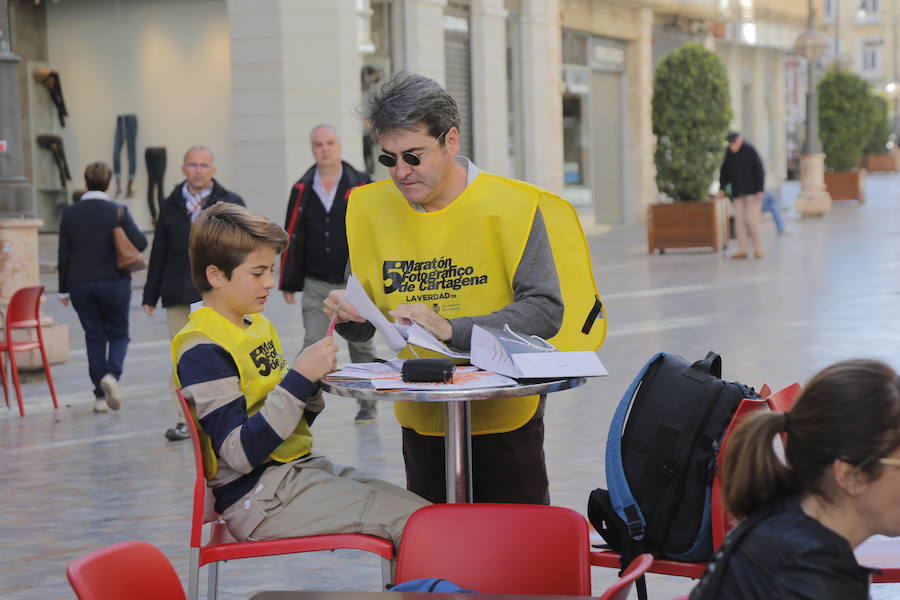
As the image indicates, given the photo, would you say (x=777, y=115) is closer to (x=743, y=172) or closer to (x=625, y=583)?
(x=743, y=172)

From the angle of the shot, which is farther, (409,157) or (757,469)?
(409,157)

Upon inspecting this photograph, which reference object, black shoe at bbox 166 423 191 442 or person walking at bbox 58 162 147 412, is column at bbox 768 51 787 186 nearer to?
person walking at bbox 58 162 147 412

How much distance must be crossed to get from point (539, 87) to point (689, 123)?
15.0 ft

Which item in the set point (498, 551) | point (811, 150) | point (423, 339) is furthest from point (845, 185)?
point (498, 551)

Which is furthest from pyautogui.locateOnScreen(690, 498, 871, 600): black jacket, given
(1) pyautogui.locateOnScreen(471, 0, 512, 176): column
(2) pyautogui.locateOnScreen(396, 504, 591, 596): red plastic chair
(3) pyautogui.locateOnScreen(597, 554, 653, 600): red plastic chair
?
(1) pyautogui.locateOnScreen(471, 0, 512, 176): column

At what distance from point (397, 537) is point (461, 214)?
0.93m

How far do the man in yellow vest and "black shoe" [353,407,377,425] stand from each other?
430cm

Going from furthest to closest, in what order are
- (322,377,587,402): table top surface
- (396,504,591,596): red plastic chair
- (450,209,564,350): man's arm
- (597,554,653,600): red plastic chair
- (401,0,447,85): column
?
(401,0,447,85): column
(450,209,564,350): man's arm
(322,377,587,402): table top surface
(396,504,591,596): red plastic chair
(597,554,653,600): red plastic chair

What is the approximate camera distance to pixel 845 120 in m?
36.6

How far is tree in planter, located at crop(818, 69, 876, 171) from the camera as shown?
1441 inches

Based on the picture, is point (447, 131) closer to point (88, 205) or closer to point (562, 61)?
point (88, 205)

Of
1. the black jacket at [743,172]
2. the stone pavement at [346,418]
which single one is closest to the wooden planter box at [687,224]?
the black jacket at [743,172]

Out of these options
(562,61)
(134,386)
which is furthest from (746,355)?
(562,61)

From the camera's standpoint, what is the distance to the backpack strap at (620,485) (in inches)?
146
